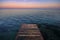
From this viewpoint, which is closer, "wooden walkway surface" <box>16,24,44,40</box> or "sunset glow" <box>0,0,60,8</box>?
"wooden walkway surface" <box>16,24,44,40</box>

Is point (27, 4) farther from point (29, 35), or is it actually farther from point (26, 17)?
point (29, 35)

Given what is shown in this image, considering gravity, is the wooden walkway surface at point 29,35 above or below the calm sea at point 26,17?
below

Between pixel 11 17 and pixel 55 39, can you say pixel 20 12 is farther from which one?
pixel 55 39

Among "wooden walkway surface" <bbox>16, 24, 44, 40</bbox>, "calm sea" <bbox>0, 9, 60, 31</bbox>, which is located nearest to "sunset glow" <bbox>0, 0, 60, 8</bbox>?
"calm sea" <bbox>0, 9, 60, 31</bbox>

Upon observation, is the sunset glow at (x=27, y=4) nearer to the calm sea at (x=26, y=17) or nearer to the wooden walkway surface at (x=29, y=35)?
the calm sea at (x=26, y=17)

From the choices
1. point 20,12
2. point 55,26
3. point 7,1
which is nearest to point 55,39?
point 55,26

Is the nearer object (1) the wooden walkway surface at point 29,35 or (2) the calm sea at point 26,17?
(1) the wooden walkway surface at point 29,35

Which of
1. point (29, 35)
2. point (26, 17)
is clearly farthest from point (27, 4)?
point (29, 35)

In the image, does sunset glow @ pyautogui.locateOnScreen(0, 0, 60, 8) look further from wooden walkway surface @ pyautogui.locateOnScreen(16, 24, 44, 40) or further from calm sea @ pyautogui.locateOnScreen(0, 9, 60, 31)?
wooden walkway surface @ pyautogui.locateOnScreen(16, 24, 44, 40)

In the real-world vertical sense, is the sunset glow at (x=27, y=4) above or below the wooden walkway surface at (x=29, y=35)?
above

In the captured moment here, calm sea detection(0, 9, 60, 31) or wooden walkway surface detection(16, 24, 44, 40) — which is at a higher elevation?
calm sea detection(0, 9, 60, 31)

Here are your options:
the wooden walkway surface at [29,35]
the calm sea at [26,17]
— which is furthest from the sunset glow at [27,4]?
the wooden walkway surface at [29,35]
